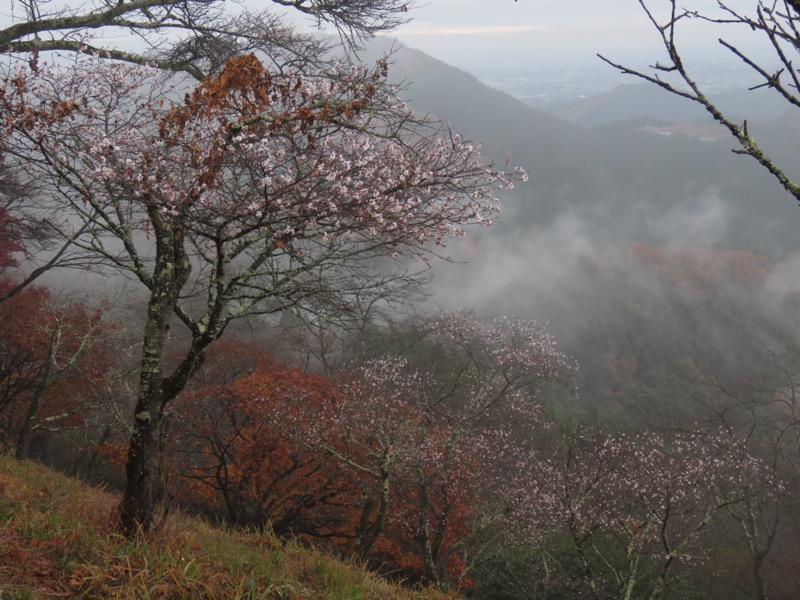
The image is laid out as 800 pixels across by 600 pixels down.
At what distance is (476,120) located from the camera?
3878 inches

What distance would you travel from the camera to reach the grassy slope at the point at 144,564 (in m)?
3.48

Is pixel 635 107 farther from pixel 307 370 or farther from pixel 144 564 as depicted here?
pixel 144 564

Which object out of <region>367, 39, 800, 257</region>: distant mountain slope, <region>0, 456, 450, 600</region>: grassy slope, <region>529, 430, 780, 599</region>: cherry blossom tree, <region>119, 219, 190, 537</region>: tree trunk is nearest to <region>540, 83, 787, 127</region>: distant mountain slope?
<region>367, 39, 800, 257</region>: distant mountain slope

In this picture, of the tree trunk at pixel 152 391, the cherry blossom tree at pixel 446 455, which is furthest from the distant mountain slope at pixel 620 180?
the tree trunk at pixel 152 391

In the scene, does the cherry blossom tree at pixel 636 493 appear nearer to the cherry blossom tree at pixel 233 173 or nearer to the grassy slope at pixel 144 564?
the grassy slope at pixel 144 564

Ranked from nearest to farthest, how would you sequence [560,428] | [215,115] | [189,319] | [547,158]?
[215,115], [189,319], [560,428], [547,158]

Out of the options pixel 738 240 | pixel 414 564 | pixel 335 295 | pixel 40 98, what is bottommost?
pixel 414 564

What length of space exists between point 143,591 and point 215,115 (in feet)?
12.0

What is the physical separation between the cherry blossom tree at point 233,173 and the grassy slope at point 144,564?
0.45 metres

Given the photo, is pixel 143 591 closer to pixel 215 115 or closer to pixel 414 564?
pixel 215 115

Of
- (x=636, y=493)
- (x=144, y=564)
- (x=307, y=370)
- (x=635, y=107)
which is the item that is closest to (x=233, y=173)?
(x=144, y=564)

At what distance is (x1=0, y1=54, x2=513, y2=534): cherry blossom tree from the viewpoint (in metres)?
4.13

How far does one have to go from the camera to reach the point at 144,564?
12.7 feet

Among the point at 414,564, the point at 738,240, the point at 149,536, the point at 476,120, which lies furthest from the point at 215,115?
the point at 738,240
